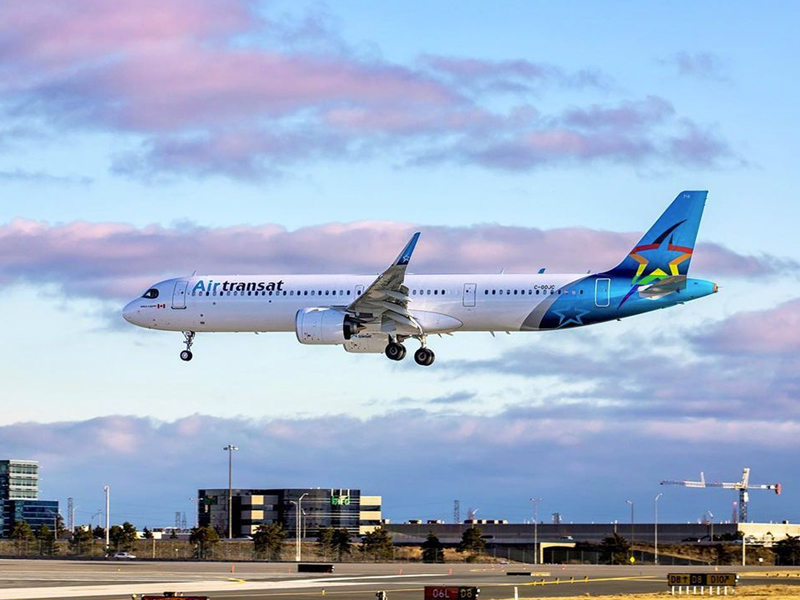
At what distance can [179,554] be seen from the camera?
345 feet

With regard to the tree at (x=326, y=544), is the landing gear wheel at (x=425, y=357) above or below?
above

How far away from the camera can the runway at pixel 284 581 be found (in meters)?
48.4

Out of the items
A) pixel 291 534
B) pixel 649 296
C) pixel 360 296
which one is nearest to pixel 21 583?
pixel 360 296

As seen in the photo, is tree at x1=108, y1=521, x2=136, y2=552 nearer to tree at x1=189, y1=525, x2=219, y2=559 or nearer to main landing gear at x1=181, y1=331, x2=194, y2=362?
tree at x1=189, y1=525, x2=219, y2=559

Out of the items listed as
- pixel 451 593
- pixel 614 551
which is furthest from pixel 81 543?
pixel 451 593

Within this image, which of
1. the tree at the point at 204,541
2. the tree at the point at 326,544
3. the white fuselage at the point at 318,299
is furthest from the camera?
the tree at the point at 326,544

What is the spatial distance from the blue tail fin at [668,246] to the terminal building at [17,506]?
132m

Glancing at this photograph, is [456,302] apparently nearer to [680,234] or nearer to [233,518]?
[680,234]

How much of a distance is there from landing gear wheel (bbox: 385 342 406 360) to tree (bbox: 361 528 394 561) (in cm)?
4075

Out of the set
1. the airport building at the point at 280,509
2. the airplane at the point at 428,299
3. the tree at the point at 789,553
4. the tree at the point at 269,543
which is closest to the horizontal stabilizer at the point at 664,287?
the airplane at the point at 428,299

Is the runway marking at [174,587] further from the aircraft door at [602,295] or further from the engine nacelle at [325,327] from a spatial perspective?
the aircraft door at [602,295]

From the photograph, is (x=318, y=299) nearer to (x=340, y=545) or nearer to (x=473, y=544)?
(x=340, y=545)

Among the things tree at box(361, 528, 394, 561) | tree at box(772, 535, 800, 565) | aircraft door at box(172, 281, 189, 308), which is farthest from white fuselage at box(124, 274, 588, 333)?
tree at box(772, 535, 800, 565)

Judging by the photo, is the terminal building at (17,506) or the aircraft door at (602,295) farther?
the terminal building at (17,506)
